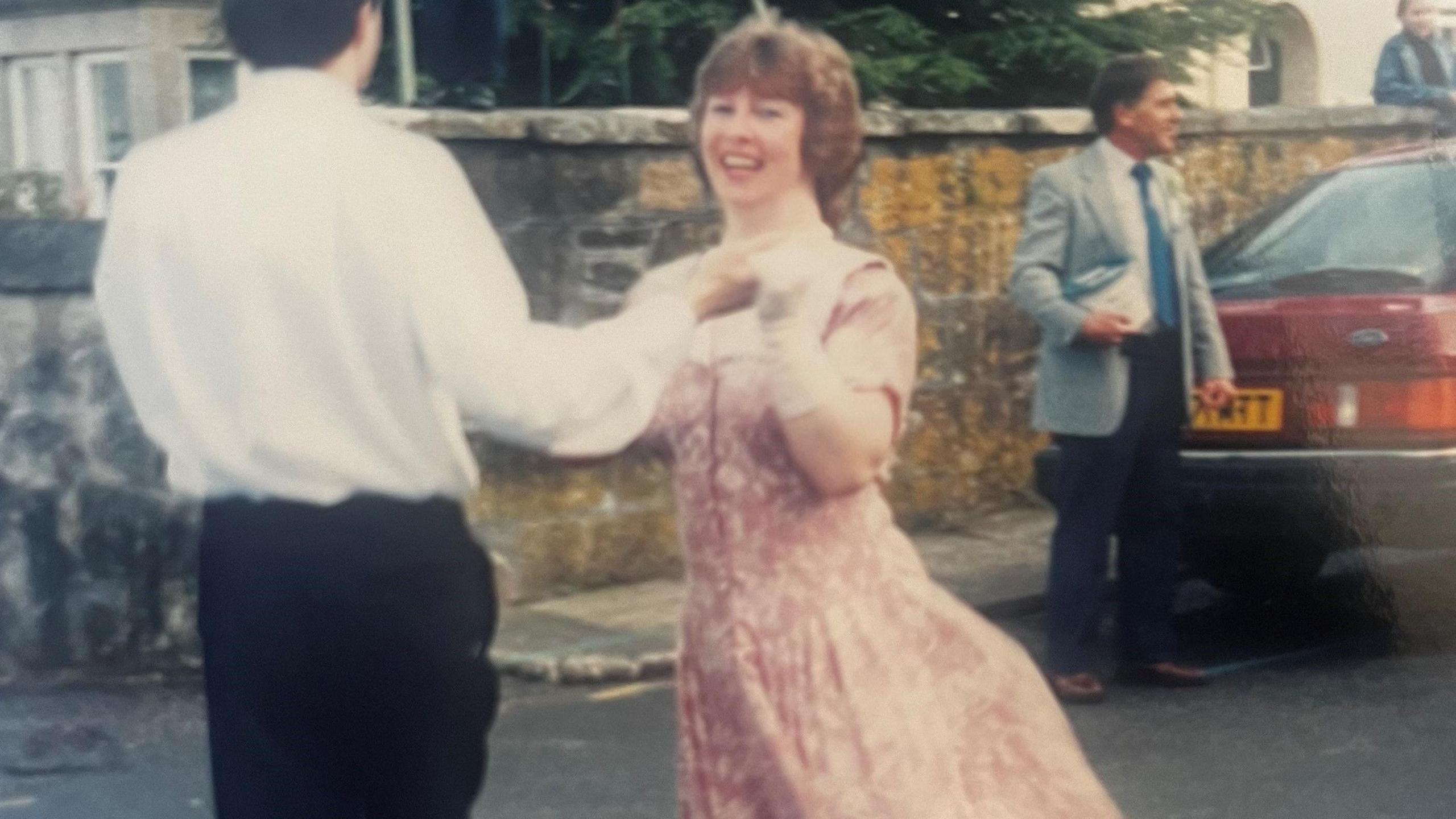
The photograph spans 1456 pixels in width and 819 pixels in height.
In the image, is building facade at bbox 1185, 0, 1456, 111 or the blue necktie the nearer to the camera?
the blue necktie

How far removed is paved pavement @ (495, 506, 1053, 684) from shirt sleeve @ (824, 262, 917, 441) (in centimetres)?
390

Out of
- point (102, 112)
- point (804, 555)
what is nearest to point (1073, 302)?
point (804, 555)

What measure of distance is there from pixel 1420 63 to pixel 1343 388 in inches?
66.5

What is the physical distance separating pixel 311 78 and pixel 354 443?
439mm

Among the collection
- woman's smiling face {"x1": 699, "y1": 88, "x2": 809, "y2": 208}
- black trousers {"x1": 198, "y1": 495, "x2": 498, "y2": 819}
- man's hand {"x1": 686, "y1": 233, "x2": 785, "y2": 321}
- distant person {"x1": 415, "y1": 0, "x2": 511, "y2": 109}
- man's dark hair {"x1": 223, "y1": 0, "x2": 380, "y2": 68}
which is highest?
distant person {"x1": 415, "y1": 0, "x2": 511, "y2": 109}

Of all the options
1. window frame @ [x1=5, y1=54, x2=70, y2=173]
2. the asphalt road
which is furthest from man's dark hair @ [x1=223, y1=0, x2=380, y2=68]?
window frame @ [x1=5, y1=54, x2=70, y2=173]

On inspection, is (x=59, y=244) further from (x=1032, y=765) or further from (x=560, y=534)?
(x=1032, y=765)

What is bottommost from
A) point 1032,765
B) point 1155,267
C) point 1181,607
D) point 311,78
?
point 1181,607

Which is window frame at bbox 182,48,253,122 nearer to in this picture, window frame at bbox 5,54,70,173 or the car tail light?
window frame at bbox 5,54,70,173

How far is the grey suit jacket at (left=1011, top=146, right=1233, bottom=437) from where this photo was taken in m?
6.29

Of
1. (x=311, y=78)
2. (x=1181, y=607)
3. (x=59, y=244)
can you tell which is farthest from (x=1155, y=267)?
(x=311, y=78)

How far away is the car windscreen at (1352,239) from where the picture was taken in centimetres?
675

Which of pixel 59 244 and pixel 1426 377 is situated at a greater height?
pixel 59 244

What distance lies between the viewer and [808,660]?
3227 millimetres
